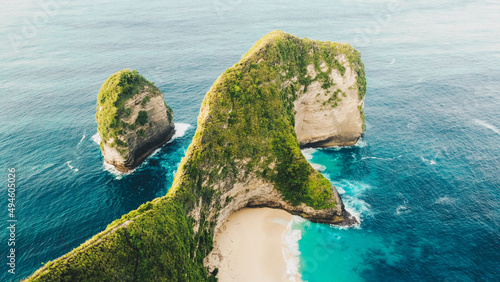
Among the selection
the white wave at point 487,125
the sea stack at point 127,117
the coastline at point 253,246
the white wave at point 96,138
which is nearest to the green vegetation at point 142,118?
the sea stack at point 127,117

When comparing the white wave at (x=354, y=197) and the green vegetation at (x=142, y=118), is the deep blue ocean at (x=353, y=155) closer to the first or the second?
the white wave at (x=354, y=197)

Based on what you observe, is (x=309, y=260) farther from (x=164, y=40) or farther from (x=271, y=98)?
(x=164, y=40)

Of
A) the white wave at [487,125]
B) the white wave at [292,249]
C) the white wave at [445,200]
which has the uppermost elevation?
the white wave at [487,125]

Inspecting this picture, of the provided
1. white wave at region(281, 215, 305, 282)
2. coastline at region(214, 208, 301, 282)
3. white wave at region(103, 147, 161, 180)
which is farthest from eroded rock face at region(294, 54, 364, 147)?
white wave at region(103, 147, 161, 180)

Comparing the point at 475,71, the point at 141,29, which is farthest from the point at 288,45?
the point at 141,29

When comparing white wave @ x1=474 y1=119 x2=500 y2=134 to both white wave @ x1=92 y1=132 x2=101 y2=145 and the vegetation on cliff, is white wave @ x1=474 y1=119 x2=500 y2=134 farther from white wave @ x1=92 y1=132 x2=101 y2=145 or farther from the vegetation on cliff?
white wave @ x1=92 y1=132 x2=101 y2=145

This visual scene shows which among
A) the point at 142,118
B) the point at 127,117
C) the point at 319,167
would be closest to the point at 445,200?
the point at 319,167

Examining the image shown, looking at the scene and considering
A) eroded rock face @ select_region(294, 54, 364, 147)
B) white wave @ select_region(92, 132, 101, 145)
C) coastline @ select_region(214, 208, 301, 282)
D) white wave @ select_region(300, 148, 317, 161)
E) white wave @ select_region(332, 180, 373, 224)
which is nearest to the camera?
coastline @ select_region(214, 208, 301, 282)
